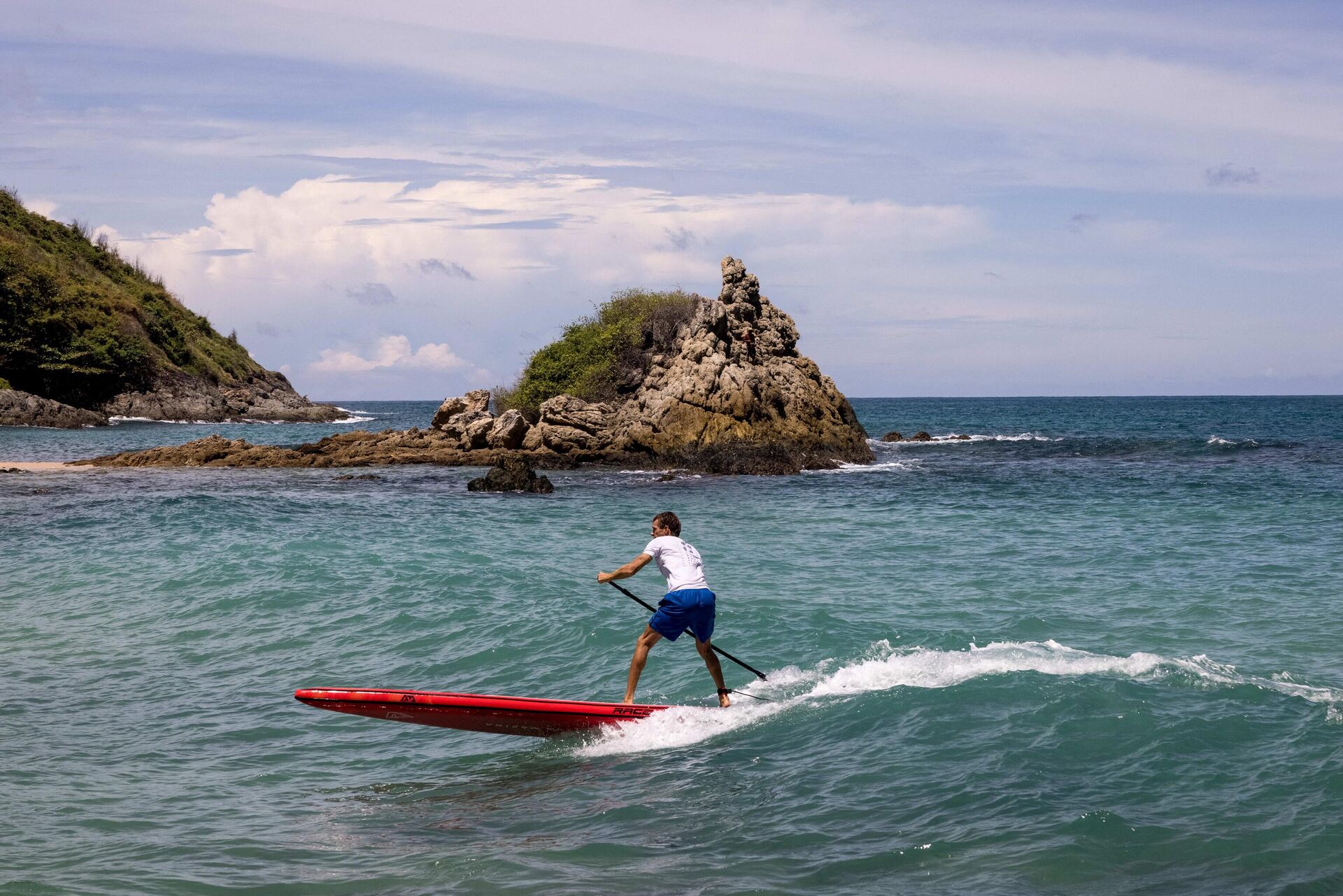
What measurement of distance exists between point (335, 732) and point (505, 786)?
2465 millimetres

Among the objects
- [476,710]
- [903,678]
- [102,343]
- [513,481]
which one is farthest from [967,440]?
[102,343]

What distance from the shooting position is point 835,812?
7781 millimetres

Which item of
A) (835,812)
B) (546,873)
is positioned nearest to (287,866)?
(546,873)

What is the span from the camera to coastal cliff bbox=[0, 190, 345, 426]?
236 ft

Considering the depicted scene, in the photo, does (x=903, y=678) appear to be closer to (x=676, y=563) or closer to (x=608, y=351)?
(x=676, y=563)

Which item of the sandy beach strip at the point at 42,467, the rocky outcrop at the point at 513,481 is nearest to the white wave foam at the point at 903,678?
the rocky outcrop at the point at 513,481

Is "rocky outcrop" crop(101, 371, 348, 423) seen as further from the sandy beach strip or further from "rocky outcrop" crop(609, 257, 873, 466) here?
"rocky outcrop" crop(609, 257, 873, 466)

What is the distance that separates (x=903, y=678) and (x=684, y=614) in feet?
8.46

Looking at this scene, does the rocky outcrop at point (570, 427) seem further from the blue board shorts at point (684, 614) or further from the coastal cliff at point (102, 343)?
the coastal cliff at point (102, 343)

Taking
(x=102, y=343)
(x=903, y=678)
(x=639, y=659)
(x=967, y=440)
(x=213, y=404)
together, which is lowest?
(x=903, y=678)

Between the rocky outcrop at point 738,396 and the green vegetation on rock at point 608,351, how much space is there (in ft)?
9.03

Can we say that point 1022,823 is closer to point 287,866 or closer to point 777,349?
point 287,866

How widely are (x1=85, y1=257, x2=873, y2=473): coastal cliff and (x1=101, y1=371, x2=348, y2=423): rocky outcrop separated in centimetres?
4062

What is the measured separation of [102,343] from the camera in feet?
244
